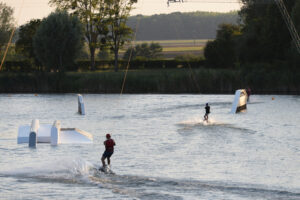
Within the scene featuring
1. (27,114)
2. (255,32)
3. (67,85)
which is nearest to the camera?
(27,114)

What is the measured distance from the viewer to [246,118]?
53.4m

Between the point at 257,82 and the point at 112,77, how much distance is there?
18261 mm

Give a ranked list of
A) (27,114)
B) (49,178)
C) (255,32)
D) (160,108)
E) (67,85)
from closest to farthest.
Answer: (49,178), (27,114), (160,108), (67,85), (255,32)

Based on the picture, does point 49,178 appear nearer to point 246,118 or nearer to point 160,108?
point 246,118

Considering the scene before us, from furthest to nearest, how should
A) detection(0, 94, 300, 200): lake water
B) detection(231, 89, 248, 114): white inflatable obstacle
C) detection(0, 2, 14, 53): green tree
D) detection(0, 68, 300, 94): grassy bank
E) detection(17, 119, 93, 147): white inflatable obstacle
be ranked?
1. detection(0, 2, 14, 53): green tree
2. detection(0, 68, 300, 94): grassy bank
3. detection(231, 89, 248, 114): white inflatable obstacle
4. detection(17, 119, 93, 147): white inflatable obstacle
5. detection(0, 94, 300, 200): lake water

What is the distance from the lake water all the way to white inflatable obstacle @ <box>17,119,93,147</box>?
0.61 meters

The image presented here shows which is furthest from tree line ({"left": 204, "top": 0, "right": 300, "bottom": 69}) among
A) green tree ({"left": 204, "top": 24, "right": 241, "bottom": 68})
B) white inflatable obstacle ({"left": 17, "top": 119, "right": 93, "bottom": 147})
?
white inflatable obstacle ({"left": 17, "top": 119, "right": 93, "bottom": 147})

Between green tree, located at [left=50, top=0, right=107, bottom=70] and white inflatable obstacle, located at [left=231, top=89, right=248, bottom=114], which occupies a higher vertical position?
green tree, located at [left=50, top=0, right=107, bottom=70]

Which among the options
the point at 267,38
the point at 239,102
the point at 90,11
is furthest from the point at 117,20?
the point at 239,102

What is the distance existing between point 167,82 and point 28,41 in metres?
36.0

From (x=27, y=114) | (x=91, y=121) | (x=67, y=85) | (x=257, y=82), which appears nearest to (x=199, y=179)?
(x=91, y=121)

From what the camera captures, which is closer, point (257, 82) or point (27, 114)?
point (27, 114)

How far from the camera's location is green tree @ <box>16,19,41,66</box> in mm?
105188

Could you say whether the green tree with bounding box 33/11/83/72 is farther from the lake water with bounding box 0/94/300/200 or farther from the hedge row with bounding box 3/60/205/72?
the lake water with bounding box 0/94/300/200
